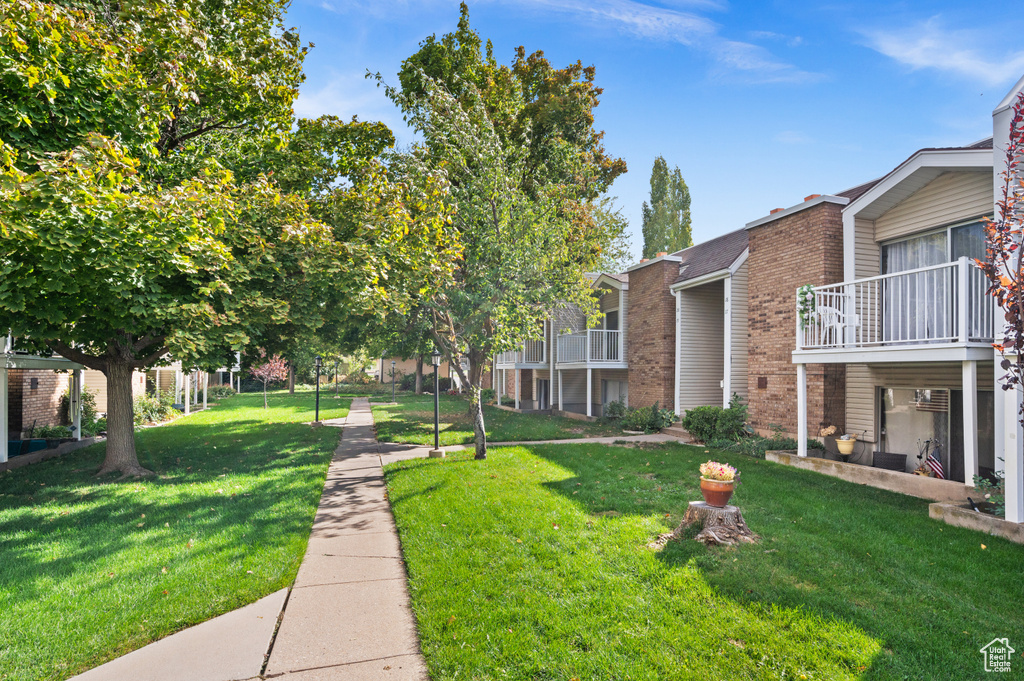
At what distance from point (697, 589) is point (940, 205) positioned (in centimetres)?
874

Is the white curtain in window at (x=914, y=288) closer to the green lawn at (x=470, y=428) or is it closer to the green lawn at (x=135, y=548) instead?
the green lawn at (x=470, y=428)

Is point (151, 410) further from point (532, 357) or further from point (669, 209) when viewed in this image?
point (669, 209)

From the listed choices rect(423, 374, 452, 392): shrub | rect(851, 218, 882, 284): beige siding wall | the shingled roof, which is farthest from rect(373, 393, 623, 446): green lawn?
rect(423, 374, 452, 392): shrub

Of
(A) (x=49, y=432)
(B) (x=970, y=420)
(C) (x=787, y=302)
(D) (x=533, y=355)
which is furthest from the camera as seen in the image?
(D) (x=533, y=355)

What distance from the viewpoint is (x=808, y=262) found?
1161 cm

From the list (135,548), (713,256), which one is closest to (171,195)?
(135,548)

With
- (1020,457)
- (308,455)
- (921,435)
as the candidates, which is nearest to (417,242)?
(308,455)

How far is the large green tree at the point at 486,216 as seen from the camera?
11188 mm

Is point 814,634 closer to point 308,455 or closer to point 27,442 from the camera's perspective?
point 308,455

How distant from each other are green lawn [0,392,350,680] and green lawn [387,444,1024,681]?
1720 mm

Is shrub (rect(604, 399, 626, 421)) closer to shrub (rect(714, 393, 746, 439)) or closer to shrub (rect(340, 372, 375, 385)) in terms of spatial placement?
shrub (rect(714, 393, 746, 439))

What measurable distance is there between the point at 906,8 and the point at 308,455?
546 inches

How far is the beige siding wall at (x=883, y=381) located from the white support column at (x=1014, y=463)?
2216mm

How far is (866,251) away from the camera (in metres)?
10.5
